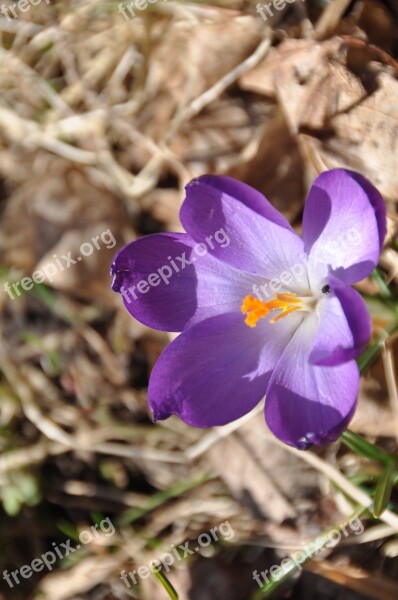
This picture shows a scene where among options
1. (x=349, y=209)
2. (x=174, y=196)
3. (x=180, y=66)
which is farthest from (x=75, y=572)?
(x=180, y=66)

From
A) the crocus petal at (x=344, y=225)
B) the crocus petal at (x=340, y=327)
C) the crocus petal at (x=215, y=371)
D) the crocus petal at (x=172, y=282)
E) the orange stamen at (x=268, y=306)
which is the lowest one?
the crocus petal at (x=215, y=371)

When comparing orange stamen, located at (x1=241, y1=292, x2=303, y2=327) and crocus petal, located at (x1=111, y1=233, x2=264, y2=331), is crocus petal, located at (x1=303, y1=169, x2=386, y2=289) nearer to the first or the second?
orange stamen, located at (x1=241, y1=292, x2=303, y2=327)

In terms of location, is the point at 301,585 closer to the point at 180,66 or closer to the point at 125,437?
the point at 125,437

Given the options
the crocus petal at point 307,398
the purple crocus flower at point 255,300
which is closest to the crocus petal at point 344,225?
the purple crocus flower at point 255,300

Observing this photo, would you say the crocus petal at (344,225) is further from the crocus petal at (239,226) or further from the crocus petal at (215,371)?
the crocus petal at (215,371)

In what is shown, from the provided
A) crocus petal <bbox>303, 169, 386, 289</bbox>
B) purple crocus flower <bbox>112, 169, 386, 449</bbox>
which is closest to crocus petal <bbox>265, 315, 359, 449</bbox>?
purple crocus flower <bbox>112, 169, 386, 449</bbox>
